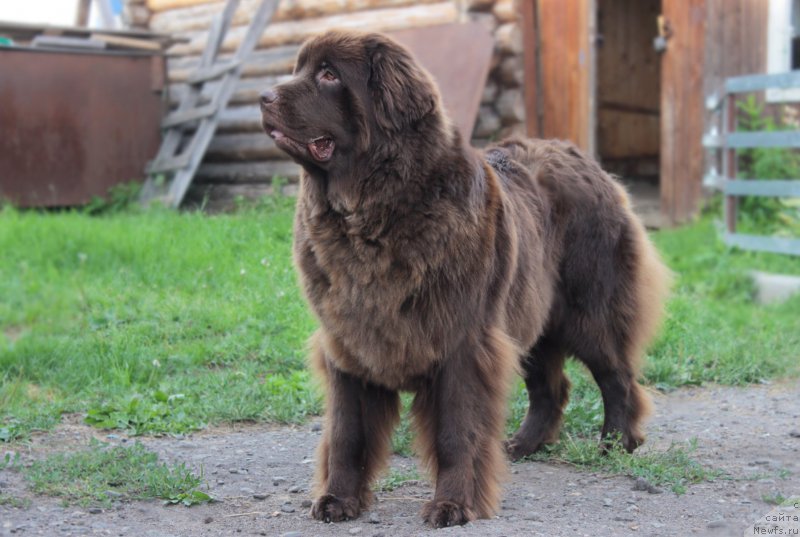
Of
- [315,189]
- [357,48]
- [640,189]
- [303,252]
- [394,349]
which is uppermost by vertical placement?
[357,48]

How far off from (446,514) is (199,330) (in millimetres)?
3121

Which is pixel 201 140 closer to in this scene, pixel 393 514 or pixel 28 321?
pixel 28 321

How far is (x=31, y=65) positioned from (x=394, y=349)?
25.8ft

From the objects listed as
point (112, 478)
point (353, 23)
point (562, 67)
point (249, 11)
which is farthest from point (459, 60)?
point (112, 478)

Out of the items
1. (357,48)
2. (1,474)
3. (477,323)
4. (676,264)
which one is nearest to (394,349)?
(477,323)

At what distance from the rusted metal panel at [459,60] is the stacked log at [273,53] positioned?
36 cm

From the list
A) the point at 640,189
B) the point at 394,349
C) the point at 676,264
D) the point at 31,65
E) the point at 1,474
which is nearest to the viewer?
the point at 394,349

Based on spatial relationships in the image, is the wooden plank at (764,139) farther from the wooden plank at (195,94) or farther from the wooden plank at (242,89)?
the wooden plank at (195,94)

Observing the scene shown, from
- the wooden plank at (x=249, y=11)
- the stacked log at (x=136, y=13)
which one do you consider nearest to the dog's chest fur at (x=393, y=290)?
the wooden plank at (x=249, y=11)

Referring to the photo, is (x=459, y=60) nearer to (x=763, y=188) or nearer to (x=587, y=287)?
(x=763, y=188)

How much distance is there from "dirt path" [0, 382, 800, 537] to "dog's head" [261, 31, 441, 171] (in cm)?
132

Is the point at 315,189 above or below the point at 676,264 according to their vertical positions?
above

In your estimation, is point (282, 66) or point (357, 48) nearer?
point (357, 48)

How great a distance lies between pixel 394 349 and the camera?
329 centimetres
